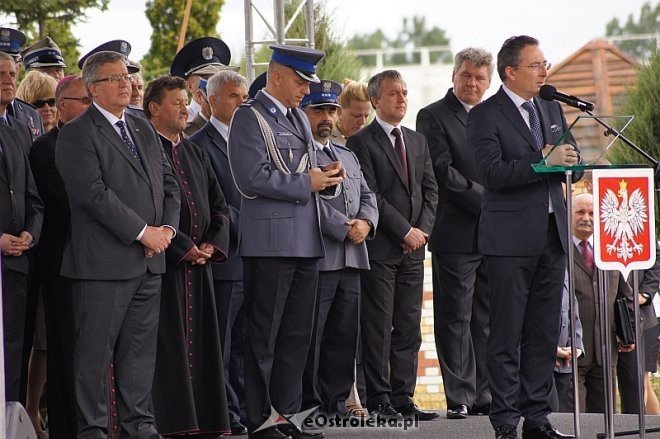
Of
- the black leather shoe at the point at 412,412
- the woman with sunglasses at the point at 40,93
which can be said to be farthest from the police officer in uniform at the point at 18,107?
the black leather shoe at the point at 412,412

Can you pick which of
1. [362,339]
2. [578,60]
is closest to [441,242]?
[362,339]

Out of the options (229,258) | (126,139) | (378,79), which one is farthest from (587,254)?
(126,139)

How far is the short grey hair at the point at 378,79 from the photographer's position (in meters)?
7.80

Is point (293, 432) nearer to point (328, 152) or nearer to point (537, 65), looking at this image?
point (328, 152)

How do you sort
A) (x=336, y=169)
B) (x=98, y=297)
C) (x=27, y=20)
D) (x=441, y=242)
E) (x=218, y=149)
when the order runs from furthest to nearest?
(x=27, y=20), (x=441, y=242), (x=218, y=149), (x=336, y=169), (x=98, y=297)

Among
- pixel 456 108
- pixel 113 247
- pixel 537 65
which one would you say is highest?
pixel 537 65

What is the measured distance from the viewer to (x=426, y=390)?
1216 cm

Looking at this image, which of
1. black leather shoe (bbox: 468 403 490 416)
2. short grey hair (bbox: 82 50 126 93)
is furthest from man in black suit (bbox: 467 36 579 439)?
short grey hair (bbox: 82 50 126 93)

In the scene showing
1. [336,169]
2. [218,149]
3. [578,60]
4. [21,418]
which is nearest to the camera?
[21,418]

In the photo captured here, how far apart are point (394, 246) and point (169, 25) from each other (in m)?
12.6

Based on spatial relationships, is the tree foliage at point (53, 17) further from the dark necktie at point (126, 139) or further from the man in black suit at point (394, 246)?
the dark necktie at point (126, 139)

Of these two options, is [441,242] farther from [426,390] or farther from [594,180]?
[426,390]

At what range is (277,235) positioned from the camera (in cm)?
649

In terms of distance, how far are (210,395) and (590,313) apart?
2.73 meters
